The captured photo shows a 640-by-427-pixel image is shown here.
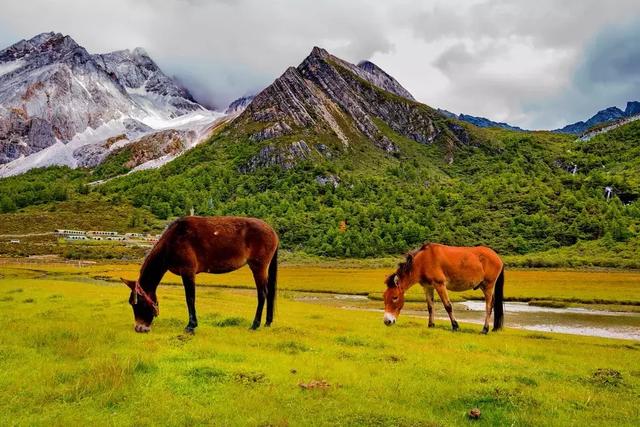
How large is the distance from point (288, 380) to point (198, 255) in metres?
6.88

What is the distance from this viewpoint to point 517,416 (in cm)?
834

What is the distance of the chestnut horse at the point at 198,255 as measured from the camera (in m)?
14.9

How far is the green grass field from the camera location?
8023 mm

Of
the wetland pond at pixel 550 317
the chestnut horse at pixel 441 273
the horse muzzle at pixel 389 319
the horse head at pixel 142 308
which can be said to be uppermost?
the chestnut horse at pixel 441 273

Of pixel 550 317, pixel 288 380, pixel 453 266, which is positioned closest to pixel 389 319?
pixel 453 266

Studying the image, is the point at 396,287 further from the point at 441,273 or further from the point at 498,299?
the point at 498,299

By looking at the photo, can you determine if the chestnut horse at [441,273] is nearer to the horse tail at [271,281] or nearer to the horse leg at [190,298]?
the horse tail at [271,281]

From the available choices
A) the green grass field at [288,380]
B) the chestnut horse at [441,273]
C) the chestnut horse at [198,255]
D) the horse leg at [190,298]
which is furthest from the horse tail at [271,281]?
the chestnut horse at [441,273]

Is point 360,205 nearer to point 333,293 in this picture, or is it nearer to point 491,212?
point 491,212

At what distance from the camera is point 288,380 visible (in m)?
9.88

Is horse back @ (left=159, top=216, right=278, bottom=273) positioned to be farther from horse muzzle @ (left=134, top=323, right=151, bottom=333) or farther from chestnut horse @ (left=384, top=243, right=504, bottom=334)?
chestnut horse @ (left=384, top=243, right=504, bottom=334)

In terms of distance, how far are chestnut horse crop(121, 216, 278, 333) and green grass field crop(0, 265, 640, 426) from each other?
97 cm

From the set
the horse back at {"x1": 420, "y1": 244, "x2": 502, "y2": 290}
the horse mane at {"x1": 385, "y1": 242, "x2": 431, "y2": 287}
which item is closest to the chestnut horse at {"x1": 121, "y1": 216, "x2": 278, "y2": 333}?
the horse mane at {"x1": 385, "y1": 242, "x2": 431, "y2": 287}

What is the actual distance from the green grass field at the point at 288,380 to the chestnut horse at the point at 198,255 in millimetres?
970
